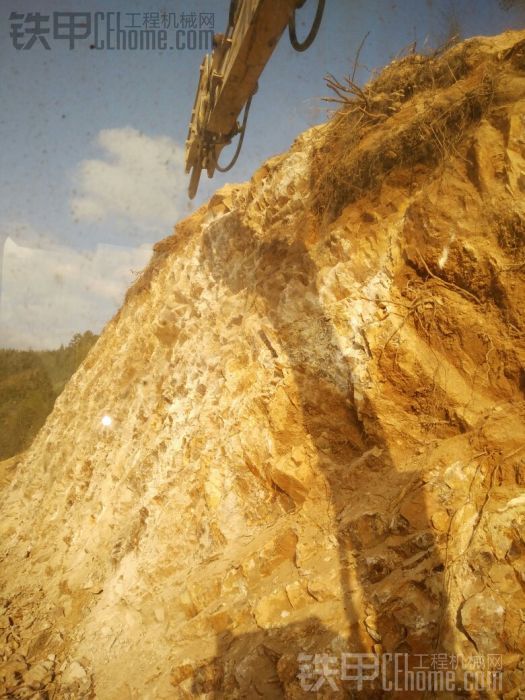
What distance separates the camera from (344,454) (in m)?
4.36

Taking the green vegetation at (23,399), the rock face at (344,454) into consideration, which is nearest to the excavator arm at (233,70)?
the rock face at (344,454)

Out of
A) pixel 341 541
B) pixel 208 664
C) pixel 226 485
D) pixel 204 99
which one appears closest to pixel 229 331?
pixel 226 485

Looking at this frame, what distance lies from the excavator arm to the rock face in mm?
1554

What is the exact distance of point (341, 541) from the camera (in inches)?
144

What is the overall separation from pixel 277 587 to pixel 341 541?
75cm

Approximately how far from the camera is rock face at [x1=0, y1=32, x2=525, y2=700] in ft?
9.86

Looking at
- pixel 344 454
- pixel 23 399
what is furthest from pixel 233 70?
pixel 23 399

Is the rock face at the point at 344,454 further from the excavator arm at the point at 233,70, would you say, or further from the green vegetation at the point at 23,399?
the green vegetation at the point at 23,399

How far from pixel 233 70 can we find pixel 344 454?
441 centimetres

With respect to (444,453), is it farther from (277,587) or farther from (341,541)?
(277,587)

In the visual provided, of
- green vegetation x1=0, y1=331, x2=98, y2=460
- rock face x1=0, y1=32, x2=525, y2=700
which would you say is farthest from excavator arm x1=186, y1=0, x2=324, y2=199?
green vegetation x1=0, y1=331, x2=98, y2=460

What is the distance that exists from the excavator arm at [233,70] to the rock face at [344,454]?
1.55 metres

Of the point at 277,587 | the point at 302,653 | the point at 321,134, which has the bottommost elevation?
the point at 302,653

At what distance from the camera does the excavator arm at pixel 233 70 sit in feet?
11.4
